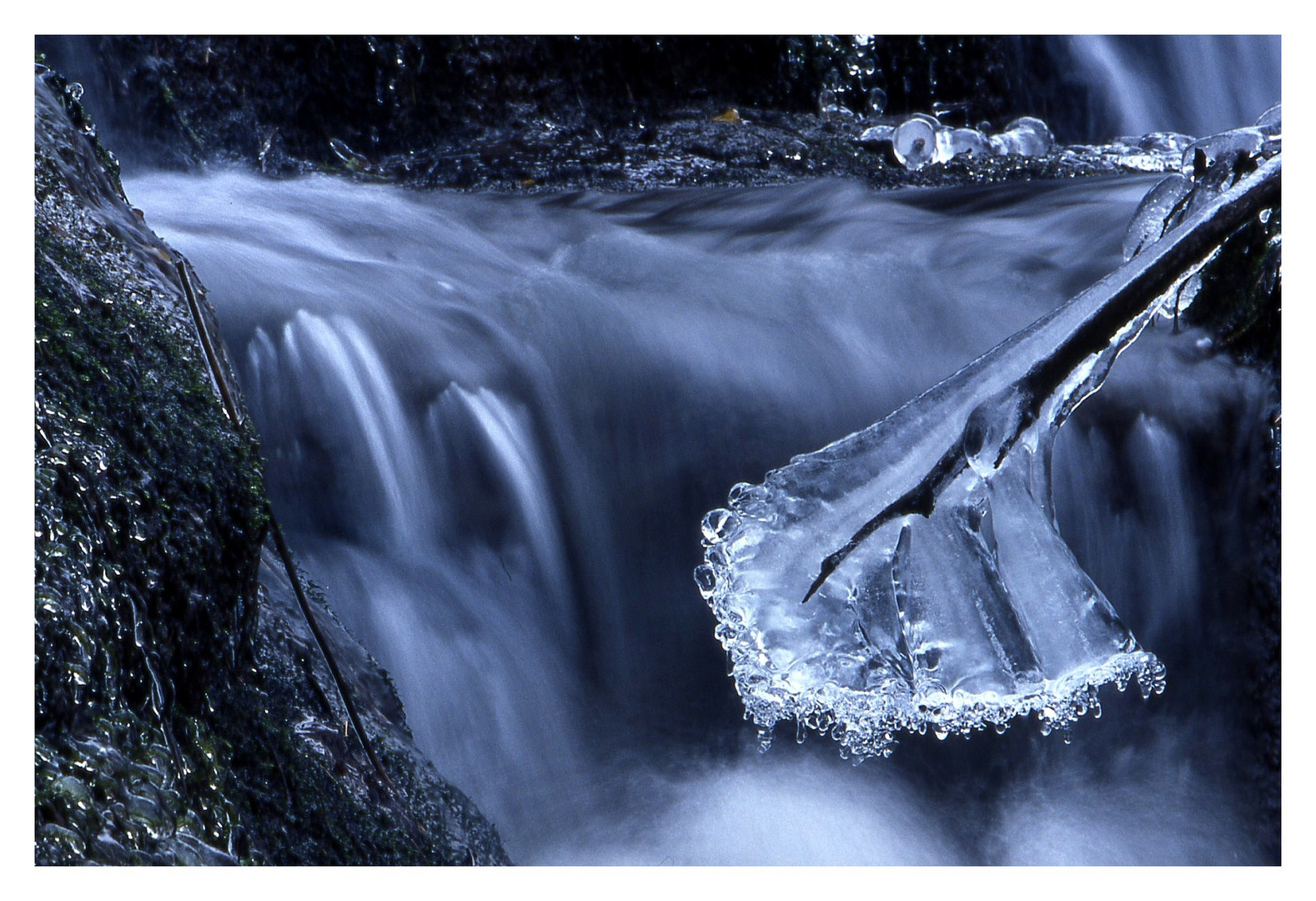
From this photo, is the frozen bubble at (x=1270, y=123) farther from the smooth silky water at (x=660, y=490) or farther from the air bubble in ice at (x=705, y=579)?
the air bubble in ice at (x=705, y=579)

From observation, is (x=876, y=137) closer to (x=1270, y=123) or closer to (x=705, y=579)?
(x=1270, y=123)

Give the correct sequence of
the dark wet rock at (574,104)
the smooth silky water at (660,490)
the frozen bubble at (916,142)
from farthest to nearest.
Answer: the frozen bubble at (916,142)
the dark wet rock at (574,104)
the smooth silky water at (660,490)

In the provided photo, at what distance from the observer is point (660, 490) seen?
5.16 ft

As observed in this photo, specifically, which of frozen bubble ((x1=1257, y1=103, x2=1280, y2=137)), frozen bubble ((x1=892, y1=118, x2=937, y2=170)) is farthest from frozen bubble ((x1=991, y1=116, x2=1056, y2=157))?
frozen bubble ((x1=1257, y1=103, x2=1280, y2=137))

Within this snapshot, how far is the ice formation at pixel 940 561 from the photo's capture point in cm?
130

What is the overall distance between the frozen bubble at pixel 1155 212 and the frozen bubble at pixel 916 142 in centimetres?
44

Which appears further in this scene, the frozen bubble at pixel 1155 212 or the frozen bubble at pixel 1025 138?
the frozen bubble at pixel 1025 138

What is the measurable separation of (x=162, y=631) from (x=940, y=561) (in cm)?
82

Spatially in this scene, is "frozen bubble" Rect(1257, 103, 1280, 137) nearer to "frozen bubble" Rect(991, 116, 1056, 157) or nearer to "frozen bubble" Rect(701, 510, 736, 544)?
"frozen bubble" Rect(991, 116, 1056, 157)

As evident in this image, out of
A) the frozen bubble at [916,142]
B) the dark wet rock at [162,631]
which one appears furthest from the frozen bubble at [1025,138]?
the dark wet rock at [162,631]

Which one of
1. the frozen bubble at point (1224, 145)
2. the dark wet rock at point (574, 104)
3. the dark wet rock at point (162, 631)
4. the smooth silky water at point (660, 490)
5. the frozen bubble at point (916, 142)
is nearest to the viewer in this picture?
the dark wet rock at point (162, 631)

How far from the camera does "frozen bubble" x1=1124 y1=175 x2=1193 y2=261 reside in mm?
1643

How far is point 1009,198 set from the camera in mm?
1887
